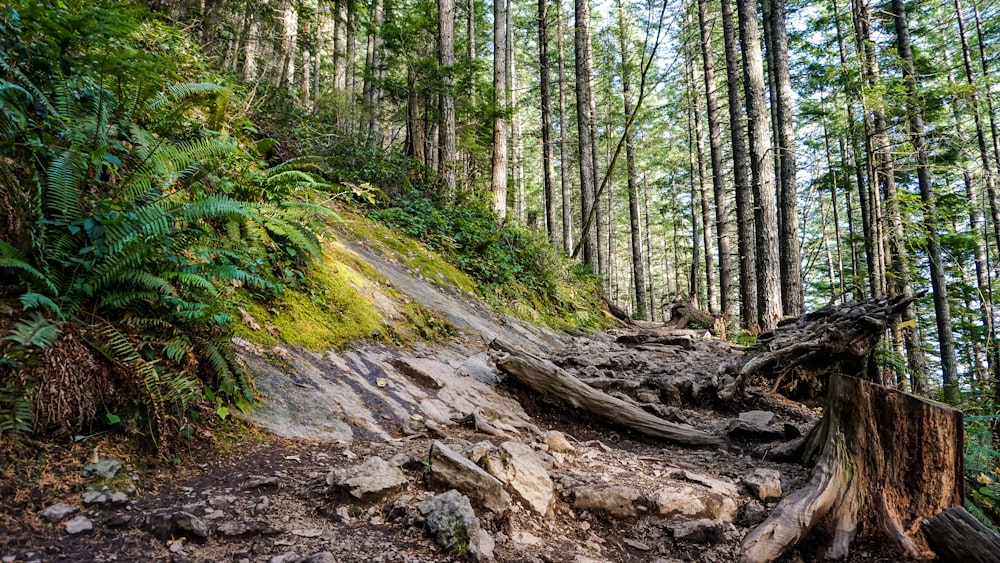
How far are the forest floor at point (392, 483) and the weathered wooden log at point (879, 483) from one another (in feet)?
0.44

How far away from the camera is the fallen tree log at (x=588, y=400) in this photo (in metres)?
4.15

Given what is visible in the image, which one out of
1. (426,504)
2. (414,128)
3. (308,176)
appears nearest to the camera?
(426,504)

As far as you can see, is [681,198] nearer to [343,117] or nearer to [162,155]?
[343,117]

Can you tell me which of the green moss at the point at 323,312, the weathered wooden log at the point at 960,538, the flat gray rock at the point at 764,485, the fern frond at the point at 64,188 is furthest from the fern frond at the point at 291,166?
the weathered wooden log at the point at 960,538

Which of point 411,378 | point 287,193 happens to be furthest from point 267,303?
point 411,378

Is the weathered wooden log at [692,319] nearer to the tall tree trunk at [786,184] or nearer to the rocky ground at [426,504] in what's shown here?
the tall tree trunk at [786,184]

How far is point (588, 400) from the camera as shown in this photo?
445 cm

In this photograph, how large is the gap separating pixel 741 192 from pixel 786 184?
45.1 inches

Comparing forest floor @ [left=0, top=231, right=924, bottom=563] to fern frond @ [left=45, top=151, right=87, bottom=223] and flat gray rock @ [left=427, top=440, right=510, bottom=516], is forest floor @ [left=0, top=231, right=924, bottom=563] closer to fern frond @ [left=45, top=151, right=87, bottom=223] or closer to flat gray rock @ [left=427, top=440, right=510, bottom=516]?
flat gray rock @ [left=427, top=440, right=510, bottom=516]

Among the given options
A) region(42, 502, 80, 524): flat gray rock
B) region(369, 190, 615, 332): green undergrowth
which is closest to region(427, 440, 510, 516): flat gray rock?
region(42, 502, 80, 524): flat gray rock

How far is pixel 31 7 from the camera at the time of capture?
2.54 m

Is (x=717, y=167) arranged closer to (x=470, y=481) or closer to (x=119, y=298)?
(x=470, y=481)

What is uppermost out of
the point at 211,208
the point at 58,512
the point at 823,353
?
the point at 211,208

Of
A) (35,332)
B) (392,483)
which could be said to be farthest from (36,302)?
(392,483)
